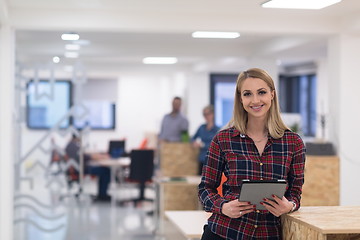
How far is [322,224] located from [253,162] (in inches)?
15.0

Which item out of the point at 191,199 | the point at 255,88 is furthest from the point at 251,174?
the point at 191,199

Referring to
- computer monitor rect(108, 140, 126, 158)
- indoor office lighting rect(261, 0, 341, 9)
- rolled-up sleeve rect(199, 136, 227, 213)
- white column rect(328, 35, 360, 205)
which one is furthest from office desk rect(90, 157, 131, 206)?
rolled-up sleeve rect(199, 136, 227, 213)

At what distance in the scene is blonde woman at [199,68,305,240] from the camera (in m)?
2.69

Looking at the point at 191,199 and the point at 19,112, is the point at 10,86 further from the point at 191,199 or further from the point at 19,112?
the point at 191,199

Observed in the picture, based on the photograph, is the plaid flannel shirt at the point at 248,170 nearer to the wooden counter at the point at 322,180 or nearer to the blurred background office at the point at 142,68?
the blurred background office at the point at 142,68

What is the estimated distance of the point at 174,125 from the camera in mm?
11023

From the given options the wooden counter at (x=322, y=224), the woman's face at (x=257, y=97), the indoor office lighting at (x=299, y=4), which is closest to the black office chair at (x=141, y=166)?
the indoor office lighting at (x=299, y=4)

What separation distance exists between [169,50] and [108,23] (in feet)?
12.6

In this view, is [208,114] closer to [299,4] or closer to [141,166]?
[141,166]

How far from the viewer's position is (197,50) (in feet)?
37.0

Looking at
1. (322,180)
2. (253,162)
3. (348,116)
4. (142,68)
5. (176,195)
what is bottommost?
(176,195)

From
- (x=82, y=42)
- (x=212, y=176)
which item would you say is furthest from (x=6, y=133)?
(x=212, y=176)

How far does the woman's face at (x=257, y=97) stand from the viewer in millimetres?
2723

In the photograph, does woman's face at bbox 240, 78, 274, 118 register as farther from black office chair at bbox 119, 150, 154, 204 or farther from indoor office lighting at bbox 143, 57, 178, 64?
indoor office lighting at bbox 143, 57, 178, 64
